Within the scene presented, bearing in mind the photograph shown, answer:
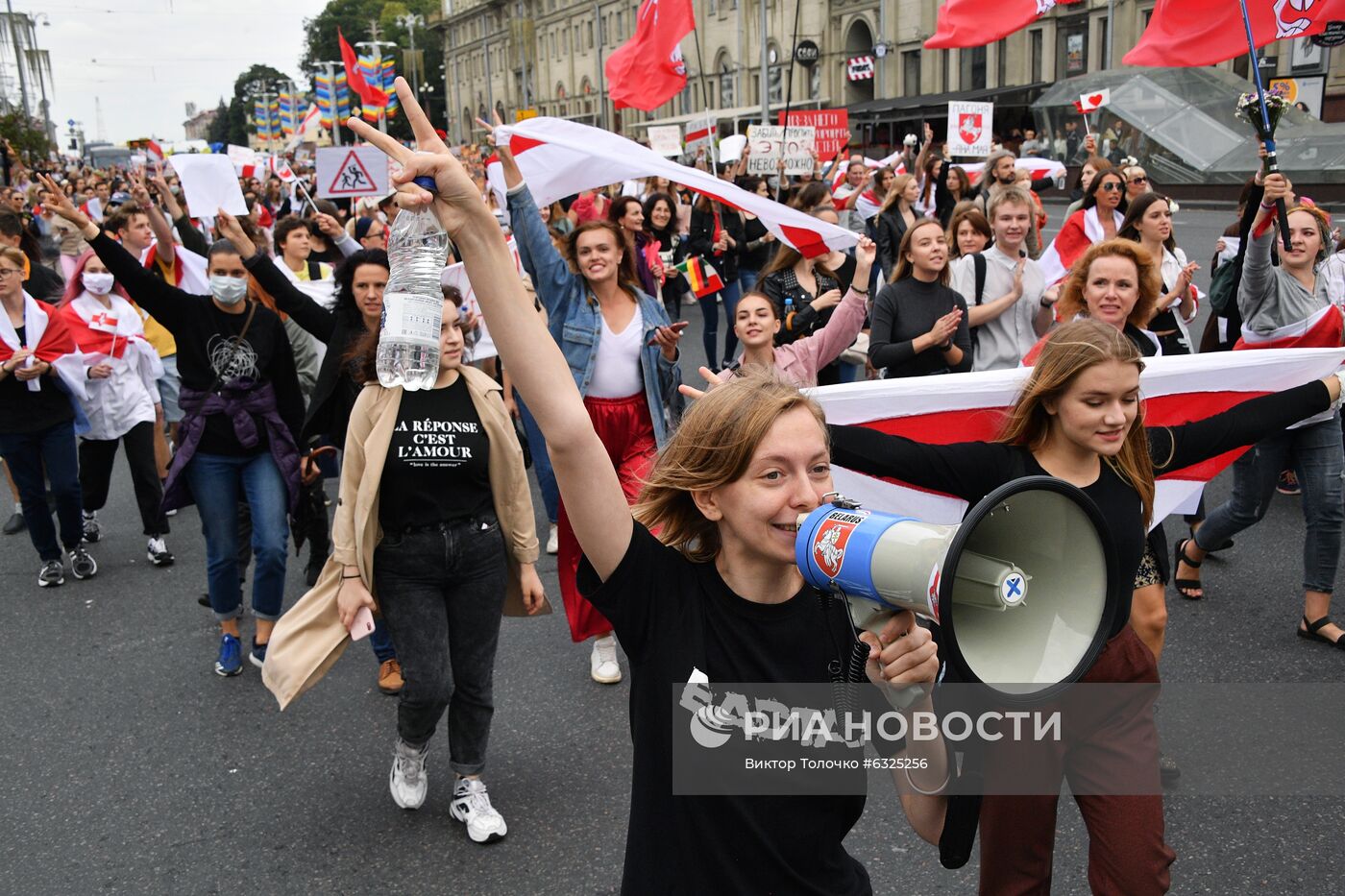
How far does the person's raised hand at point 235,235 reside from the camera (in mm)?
5020

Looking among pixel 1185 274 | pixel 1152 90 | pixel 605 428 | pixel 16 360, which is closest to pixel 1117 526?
pixel 605 428

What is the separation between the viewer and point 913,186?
388 inches

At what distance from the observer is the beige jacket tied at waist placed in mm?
3641

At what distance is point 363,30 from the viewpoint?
106688mm

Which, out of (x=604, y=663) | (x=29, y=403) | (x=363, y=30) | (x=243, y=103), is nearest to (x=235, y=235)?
(x=29, y=403)

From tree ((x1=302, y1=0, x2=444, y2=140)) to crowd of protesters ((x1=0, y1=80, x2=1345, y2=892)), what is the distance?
10355cm

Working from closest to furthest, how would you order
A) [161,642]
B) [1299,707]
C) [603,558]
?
[603,558], [1299,707], [161,642]

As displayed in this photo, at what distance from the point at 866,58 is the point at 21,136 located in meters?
35.8

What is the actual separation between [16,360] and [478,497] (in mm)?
3576

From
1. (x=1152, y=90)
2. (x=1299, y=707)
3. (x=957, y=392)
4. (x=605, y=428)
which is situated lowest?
(x=1299, y=707)

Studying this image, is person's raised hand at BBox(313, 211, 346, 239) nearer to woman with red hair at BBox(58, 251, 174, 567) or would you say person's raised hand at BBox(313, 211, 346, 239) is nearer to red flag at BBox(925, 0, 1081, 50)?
woman with red hair at BBox(58, 251, 174, 567)

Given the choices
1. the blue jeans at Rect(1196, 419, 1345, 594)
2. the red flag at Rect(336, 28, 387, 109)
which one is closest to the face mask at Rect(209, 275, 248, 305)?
the blue jeans at Rect(1196, 419, 1345, 594)

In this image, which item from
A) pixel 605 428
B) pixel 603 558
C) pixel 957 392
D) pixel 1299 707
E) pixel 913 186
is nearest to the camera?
pixel 603 558

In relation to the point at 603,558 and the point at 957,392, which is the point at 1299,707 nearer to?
the point at 957,392
